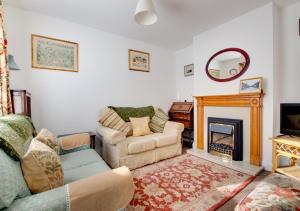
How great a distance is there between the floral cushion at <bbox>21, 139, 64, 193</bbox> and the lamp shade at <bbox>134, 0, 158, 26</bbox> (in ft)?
5.36

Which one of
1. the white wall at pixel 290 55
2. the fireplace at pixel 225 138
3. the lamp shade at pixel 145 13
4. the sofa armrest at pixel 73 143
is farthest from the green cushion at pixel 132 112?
the white wall at pixel 290 55

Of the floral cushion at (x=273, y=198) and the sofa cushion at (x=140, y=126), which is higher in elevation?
the sofa cushion at (x=140, y=126)

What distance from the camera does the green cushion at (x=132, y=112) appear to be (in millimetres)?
2941

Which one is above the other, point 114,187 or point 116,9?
point 116,9

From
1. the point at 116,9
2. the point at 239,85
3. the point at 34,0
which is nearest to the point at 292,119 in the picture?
the point at 239,85

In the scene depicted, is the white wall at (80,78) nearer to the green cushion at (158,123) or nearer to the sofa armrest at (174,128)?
the green cushion at (158,123)

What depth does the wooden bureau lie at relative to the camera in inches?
133

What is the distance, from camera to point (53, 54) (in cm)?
252

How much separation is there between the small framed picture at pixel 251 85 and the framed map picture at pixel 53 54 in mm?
2994

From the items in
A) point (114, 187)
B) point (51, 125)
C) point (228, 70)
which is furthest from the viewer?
point (228, 70)

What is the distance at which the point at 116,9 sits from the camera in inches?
90.7

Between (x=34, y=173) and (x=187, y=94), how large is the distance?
3.52 metres

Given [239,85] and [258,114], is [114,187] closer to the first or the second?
[258,114]

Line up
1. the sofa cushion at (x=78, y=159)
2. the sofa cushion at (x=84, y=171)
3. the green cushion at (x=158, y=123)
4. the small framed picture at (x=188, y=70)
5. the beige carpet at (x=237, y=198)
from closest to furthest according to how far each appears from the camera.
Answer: the sofa cushion at (x=84, y=171) → the beige carpet at (x=237, y=198) → the sofa cushion at (x=78, y=159) → the green cushion at (x=158, y=123) → the small framed picture at (x=188, y=70)
